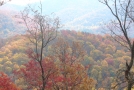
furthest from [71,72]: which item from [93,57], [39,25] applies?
[93,57]

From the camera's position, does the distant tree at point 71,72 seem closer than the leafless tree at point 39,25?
No

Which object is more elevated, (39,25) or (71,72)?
(39,25)

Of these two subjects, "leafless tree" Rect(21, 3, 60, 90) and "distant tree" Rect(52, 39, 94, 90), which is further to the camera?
"distant tree" Rect(52, 39, 94, 90)

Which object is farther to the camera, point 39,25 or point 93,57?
point 93,57

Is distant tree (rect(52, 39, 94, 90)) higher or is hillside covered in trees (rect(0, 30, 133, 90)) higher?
distant tree (rect(52, 39, 94, 90))

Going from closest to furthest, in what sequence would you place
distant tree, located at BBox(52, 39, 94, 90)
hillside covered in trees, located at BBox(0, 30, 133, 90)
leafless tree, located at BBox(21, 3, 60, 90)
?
1. leafless tree, located at BBox(21, 3, 60, 90)
2. distant tree, located at BBox(52, 39, 94, 90)
3. hillside covered in trees, located at BBox(0, 30, 133, 90)

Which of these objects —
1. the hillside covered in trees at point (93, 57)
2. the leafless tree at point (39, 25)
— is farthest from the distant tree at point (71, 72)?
the hillside covered in trees at point (93, 57)

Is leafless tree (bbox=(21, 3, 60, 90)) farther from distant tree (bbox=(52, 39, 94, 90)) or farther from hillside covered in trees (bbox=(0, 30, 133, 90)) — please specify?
hillside covered in trees (bbox=(0, 30, 133, 90))

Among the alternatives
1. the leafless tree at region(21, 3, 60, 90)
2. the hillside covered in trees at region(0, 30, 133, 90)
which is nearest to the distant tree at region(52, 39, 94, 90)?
the leafless tree at region(21, 3, 60, 90)

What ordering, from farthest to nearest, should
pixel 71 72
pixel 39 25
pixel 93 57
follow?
pixel 93 57, pixel 71 72, pixel 39 25

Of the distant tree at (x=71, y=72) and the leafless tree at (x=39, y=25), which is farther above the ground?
the leafless tree at (x=39, y=25)

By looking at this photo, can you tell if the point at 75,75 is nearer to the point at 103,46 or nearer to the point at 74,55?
the point at 74,55

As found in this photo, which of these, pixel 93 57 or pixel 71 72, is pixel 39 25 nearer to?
pixel 71 72

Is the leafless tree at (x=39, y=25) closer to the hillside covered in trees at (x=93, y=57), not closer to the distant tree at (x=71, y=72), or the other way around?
the distant tree at (x=71, y=72)
